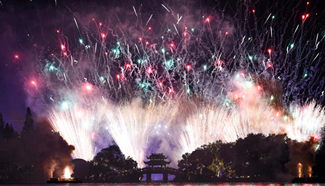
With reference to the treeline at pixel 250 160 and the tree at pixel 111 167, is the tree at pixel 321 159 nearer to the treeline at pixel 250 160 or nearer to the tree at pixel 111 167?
the treeline at pixel 250 160

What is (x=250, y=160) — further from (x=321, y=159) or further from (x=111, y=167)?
Result: (x=321, y=159)

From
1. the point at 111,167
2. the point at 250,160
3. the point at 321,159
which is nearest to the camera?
the point at 321,159

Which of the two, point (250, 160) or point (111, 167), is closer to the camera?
point (250, 160)

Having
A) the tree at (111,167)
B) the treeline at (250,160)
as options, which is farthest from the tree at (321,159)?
the tree at (111,167)

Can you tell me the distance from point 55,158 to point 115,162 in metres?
23.0

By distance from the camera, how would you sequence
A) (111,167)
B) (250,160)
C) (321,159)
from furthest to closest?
(111,167) → (250,160) → (321,159)

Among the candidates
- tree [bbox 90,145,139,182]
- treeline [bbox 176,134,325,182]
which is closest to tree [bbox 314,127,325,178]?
treeline [bbox 176,134,325,182]

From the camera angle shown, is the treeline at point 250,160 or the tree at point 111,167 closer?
the treeline at point 250,160

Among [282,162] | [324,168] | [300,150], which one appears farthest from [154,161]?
[324,168]

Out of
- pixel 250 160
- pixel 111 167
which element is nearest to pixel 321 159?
pixel 250 160

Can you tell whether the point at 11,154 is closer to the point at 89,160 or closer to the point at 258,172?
the point at 89,160

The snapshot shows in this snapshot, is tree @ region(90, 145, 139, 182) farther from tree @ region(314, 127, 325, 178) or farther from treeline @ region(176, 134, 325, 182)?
tree @ region(314, 127, 325, 178)

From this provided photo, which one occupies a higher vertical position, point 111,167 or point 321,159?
point 111,167

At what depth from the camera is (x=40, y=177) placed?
102m
